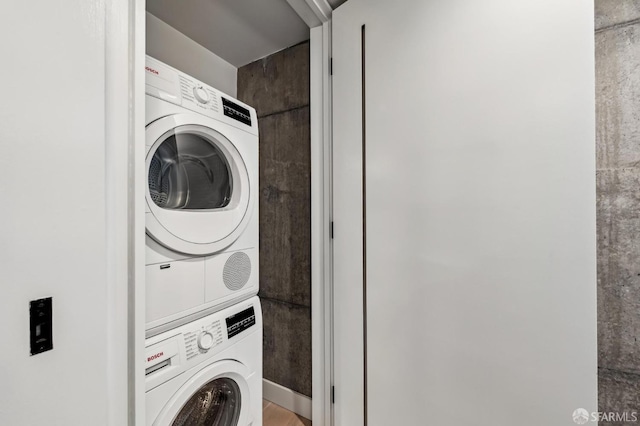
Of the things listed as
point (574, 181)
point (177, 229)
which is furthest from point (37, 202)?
point (574, 181)

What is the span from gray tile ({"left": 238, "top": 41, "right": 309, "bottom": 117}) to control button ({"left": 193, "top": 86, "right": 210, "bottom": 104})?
780 mm

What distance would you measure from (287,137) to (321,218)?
642 millimetres

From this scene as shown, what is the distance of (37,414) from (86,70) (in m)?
0.67

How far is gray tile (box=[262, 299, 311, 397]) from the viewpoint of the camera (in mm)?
1679

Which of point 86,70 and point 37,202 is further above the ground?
point 86,70

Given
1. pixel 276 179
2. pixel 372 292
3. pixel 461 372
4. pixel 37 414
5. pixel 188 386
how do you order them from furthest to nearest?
1. pixel 276 179
2. pixel 372 292
3. pixel 461 372
4. pixel 188 386
5. pixel 37 414

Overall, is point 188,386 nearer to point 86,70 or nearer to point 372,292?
point 372,292

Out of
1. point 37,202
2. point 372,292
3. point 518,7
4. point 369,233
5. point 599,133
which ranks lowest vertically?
point 372,292

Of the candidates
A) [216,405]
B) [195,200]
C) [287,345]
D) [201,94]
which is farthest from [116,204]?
[287,345]

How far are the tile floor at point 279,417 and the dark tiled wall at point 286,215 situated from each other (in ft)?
0.48

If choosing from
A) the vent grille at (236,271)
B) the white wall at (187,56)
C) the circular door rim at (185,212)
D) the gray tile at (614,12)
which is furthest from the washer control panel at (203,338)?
the gray tile at (614,12)

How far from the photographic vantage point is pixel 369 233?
1325 millimetres

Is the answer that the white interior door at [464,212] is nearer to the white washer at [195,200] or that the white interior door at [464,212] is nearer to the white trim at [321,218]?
the white trim at [321,218]

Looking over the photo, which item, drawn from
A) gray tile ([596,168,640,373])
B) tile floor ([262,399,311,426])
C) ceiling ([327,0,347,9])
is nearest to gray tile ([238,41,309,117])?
ceiling ([327,0,347,9])
